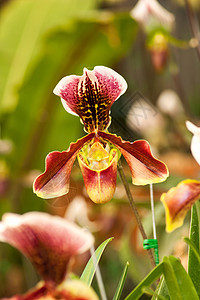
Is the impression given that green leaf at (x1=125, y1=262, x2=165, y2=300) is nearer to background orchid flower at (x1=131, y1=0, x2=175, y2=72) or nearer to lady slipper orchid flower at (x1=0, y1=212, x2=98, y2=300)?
lady slipper orchid flower at (x1=0, y1=212, x2=98, y2=300)

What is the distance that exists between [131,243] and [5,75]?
2.95 feet

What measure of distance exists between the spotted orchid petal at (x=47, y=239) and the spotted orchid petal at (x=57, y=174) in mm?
102

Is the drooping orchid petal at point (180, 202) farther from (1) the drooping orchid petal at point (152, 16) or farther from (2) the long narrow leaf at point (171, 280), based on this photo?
(1) the drooping orchid petal at point (152, 16)

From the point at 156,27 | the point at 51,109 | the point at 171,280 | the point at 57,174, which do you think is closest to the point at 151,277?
the point at 171,280

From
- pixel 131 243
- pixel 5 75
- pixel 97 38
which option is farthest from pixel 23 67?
pixel 131 243

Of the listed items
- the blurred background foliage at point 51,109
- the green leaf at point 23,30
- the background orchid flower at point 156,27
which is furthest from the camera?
the green leaf at point 23,30

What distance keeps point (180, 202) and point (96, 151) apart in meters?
0.09

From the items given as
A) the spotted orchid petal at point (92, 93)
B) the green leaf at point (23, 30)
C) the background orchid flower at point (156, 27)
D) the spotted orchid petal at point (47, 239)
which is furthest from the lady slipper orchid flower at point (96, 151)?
the green leaf at point (23, 30)

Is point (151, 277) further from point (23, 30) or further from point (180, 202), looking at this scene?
point (23, 30)

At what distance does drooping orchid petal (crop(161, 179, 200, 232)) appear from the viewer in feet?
1.12

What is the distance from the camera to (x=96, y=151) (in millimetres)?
381

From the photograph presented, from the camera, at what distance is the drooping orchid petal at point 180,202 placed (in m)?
0.34

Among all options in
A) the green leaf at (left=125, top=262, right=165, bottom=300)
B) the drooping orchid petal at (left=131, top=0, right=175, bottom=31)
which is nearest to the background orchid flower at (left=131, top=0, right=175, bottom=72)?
the drooping orchid petal at (left=131, top=0, right=175, bottom=31)

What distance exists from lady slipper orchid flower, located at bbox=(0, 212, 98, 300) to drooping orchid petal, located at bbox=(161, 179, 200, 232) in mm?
115
